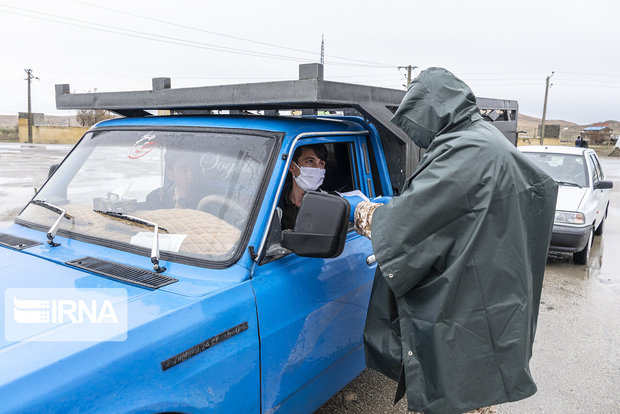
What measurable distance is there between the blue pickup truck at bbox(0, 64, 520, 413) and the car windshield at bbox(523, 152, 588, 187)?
19.7 ft

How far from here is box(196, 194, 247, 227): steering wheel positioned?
2.25 meters

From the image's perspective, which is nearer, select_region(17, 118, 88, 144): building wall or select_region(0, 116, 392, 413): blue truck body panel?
select_region(0, 116, 392, 413): blue truck body panel

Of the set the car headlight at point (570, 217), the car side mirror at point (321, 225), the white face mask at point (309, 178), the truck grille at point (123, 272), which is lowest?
the car headlight at point (570, 217)

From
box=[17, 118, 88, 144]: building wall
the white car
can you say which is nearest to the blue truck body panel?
the white car

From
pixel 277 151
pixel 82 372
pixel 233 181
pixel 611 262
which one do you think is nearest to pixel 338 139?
pixel 277 151

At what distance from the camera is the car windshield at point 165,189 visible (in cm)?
224

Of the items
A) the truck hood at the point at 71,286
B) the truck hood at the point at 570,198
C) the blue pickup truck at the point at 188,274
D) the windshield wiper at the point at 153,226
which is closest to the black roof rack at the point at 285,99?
the blue pickup truck at the point at 188,274

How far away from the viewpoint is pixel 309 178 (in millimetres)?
2881

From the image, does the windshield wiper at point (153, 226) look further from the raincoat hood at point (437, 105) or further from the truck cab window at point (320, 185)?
the raincoat hood at point (437, 105)

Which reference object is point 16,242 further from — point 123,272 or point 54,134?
point 54,134

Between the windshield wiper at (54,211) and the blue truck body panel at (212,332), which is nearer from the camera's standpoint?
the blue truck body panel at (212,332)

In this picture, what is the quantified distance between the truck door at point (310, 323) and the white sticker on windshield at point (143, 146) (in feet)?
3.24

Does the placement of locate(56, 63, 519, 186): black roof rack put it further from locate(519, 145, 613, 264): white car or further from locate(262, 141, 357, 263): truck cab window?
locate(519, 145, 613, 264): white car

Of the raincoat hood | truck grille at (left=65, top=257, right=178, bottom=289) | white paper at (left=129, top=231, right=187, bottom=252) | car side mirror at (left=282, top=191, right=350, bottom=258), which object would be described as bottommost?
truck grille at (left=65, top=257, right=178, bottom=289)
